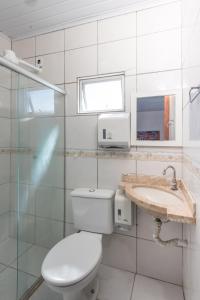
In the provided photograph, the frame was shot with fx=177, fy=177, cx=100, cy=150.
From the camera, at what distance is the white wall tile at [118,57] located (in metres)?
1.60

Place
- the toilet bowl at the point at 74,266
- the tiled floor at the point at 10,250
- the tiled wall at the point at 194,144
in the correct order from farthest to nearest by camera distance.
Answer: the tiled floor at the point at 10,250, the toilet bowl at the point at 74,266, the tiled wall at the point at 194,144

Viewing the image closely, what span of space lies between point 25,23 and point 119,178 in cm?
182

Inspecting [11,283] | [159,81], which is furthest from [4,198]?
[159,81]

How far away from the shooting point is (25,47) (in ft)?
6.63

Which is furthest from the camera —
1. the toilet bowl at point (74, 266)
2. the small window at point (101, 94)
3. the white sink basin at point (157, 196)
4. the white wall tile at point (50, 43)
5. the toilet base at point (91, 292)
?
the white wall tile at point (50, 43)

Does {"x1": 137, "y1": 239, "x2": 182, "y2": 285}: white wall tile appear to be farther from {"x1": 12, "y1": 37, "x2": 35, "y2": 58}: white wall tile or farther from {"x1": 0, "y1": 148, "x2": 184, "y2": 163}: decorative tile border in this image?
{"x1": 12, "y1": 37, "x2": 35, "y2": 58}: white wall tile

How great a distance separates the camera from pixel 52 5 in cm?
156

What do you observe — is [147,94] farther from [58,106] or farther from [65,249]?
[65,249]

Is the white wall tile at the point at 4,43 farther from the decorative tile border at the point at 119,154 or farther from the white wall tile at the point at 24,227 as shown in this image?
the white wall tile at the point at 24,227

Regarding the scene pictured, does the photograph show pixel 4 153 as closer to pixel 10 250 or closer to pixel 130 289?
pixel 10 250

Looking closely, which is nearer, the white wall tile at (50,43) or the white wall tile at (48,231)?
the white wall tile at (48,231)

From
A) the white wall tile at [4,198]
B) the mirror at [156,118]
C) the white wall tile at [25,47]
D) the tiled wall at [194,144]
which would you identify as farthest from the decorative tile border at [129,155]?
the white wall tile at [25,47]

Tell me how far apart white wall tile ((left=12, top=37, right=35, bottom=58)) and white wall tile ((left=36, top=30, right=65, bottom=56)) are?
69 mm

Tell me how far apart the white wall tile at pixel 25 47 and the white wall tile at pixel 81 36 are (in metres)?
0.44
